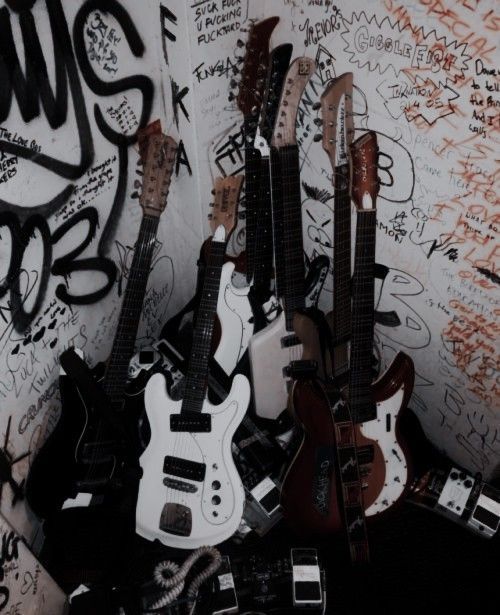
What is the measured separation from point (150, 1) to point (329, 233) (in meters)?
1.17

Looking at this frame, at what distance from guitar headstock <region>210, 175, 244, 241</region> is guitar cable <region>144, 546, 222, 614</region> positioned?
1.13m

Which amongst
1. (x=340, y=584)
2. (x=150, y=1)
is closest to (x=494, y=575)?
(x=340, y=584)

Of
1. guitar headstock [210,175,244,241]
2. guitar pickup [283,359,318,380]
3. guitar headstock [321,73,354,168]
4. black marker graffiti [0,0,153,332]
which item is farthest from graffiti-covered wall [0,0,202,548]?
guitar pickup [283,359,318,380]

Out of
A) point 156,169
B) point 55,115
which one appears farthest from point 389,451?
point 55,115

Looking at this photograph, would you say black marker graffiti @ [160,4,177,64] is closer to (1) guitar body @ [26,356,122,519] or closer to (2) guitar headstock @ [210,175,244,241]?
(2) guitar headstock @ [210,175,244,241]

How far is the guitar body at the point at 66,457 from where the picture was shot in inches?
79.4

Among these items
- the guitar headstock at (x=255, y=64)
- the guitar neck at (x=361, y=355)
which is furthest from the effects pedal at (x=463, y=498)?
the guitar headstock at (x=255, y=64)

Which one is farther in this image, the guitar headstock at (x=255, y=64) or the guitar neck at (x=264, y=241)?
the guitar neck at (x=264, y=241)

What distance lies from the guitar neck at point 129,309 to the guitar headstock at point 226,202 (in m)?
0.22

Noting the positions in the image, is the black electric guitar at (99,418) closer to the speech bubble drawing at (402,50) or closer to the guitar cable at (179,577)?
the guitar cable at (179,577)

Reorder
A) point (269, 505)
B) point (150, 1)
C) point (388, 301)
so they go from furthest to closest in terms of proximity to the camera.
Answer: point (388, 301)
point (269, 505)
point (150, 1)

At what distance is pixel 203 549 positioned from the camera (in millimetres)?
2016

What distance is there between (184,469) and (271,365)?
23.3 inches

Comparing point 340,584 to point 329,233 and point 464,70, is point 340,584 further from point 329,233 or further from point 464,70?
point 464,70
